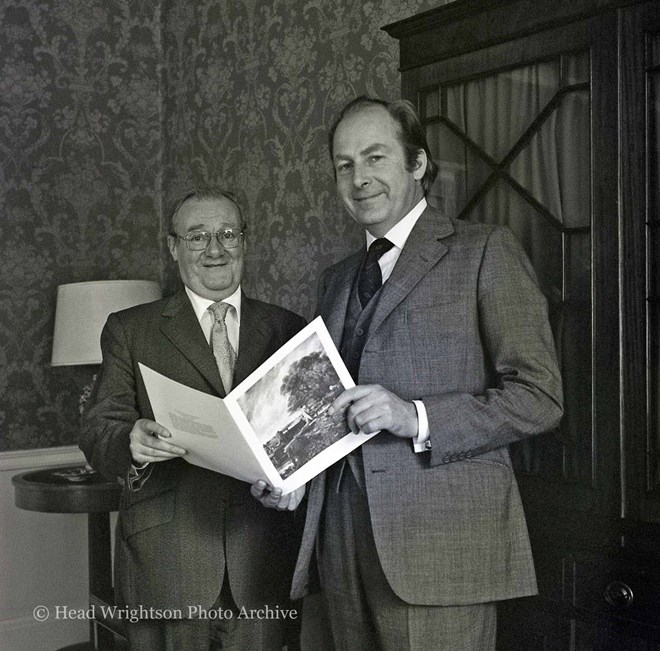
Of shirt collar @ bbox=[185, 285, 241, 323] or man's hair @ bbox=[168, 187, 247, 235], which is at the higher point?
man's hair @ bbox=[168, 187, 247, 235]

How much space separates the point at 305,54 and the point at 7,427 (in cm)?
198

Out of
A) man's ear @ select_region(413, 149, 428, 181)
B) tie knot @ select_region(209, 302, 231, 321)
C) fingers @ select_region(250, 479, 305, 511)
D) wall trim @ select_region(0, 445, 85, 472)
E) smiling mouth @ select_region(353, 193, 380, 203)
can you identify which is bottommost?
wall trim @ select_region(0, 445, 85, 472)

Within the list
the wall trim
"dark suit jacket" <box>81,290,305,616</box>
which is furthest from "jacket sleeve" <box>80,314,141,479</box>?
the wall trim

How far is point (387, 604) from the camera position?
171cm

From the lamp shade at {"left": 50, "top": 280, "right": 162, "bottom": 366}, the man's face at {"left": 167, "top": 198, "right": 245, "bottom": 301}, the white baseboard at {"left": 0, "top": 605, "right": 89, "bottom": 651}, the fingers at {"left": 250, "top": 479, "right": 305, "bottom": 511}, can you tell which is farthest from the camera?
the white baseboard at {"left": 0, "top": 605, "right": 89, "bottom": 651}

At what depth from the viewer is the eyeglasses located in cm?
211

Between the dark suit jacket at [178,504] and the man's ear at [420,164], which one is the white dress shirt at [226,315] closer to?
the dark suit jacket at [178,504]

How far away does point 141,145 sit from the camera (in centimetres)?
399

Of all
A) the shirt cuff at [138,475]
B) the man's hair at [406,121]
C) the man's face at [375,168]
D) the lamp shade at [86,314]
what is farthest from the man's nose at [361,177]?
the lamp shade at [86,314]

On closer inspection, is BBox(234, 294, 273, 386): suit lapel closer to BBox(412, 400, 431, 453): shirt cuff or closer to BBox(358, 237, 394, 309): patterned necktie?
BBox(358, 237, 394, 309): patterned necktie

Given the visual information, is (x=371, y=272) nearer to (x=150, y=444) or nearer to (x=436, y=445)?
(x=436, y=445)

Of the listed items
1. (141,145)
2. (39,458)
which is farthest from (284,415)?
(141,145)

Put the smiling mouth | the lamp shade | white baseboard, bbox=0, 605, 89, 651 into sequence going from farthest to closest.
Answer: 1. white baseboard, bbox=0, 605, 89, 651
2. the lamp shade
3. the smiling mouth

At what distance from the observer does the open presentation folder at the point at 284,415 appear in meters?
1.64
